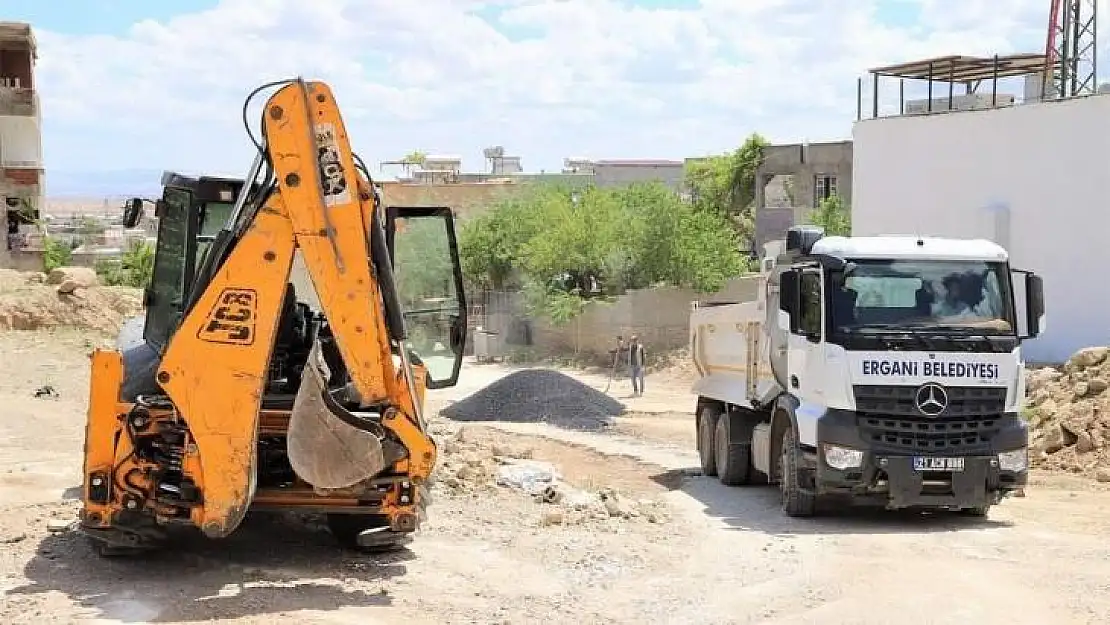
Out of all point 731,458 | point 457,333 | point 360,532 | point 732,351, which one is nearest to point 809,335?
point 732,351

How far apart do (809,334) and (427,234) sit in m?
4.82

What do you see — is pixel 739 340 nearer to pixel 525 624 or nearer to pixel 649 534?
pixel 649 534

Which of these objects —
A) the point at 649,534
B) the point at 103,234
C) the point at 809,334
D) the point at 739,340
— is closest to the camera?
the point at 649,534

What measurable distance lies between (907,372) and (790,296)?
1449 millimetres

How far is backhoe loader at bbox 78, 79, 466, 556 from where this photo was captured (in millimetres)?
8320

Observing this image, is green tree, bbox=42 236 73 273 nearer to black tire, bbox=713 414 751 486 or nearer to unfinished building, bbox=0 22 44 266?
unfinished building, bbox=0 22 44 266

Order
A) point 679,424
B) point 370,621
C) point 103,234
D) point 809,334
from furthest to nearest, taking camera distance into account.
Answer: point 103,234 < point 679,424 < point 809,334 < point 370,621

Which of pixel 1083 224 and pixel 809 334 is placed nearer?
pixel 809 334

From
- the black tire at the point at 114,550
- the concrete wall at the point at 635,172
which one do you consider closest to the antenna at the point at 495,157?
the concrete wall at the point at 635,172

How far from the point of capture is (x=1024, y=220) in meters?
26.1

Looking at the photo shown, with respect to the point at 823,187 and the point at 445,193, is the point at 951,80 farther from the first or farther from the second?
the point at 445,193

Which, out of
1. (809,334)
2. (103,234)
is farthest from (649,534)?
(103,234)

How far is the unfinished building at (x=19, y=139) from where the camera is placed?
50.2 metres

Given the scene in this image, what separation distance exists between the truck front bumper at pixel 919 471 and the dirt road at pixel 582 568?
0.37 metres
